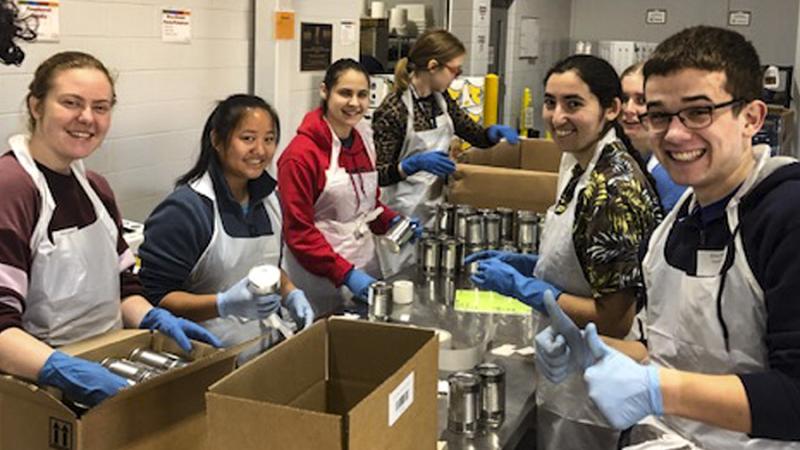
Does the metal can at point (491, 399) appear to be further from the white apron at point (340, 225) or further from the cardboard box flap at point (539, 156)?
the cardboard box flap at point (539, 156)

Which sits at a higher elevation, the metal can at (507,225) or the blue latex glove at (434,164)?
the blue latex glove at (434,164)

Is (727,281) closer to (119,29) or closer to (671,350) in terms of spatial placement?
(671,350)

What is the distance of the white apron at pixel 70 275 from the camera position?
1.86 m

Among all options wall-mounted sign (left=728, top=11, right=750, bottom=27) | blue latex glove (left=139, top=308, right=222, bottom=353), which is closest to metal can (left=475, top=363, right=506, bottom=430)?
blue latex glove (left=139, top=308, right=222, bottom=353)

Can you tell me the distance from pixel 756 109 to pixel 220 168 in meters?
1.46

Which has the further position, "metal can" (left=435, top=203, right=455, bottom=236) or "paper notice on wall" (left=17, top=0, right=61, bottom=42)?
"metal can" (left=435, top=203, right=455, bottom=236)

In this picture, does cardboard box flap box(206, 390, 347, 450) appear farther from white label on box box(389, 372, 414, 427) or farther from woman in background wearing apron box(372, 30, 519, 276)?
woman in background wearing apron box(372, 30, 519, 276)

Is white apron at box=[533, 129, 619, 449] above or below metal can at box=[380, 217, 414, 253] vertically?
below

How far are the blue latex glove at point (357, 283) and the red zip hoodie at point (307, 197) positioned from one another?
0.02 m

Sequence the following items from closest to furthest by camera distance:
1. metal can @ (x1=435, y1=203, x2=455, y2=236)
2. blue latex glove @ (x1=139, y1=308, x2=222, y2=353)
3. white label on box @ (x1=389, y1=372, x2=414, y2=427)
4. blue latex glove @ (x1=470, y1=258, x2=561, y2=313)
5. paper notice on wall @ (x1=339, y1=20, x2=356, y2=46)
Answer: white label on box @ (x1=389, y1=372, x2=414, y2=427)
blue latex glove @ (x1=139, y1=308, x2=222, y2=353)
blue latex glove @ (x1=470, y1=258, x2=561, y2=313)
metal can @ (x1=435, y1=203, x2=455, y2=236)
paper notice on wall @ (x1=339, y1=20, x2=356, y2=46)

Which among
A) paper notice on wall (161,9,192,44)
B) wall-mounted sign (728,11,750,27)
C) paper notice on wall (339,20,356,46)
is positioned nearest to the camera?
paper notice on wall (161,9,192,44)

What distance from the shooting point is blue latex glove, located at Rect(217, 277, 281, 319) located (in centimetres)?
213

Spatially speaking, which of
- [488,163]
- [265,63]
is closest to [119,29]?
[265,63]

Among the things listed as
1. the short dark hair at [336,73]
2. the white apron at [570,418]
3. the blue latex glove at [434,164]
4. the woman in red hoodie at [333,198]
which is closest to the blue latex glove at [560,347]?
the white apron at [570,418]
